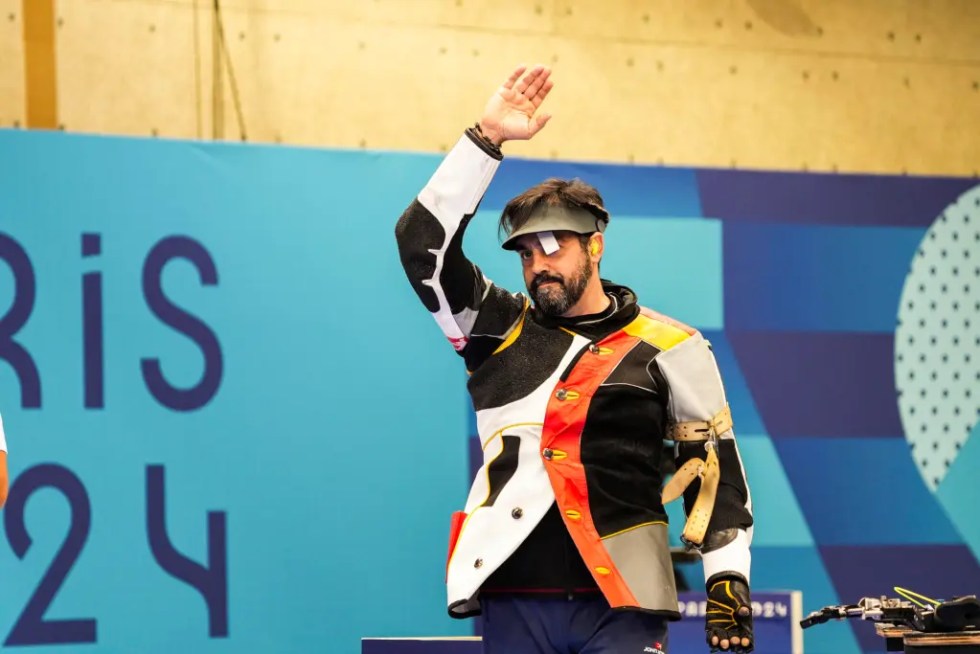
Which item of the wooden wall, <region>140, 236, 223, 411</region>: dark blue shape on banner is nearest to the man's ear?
<region>140, 236, 223, 411</region>: dark blue shape on banner

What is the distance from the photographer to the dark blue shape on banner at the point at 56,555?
4633 millimetres

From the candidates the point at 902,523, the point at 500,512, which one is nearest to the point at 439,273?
the point at 500,512

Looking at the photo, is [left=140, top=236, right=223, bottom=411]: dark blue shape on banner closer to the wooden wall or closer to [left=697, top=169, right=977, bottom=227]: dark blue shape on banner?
the wooden wall

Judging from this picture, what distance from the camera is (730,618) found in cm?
296

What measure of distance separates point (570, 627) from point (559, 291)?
0.74 meters

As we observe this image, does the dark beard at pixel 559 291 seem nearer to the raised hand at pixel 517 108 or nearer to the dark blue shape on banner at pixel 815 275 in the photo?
the raised hand at pixel 517 108

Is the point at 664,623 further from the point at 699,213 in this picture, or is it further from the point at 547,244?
the point at 699,213

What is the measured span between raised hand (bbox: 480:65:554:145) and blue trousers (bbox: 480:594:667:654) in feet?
3.40

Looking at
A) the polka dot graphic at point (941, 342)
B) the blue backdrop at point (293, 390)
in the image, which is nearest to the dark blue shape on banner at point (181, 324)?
the blue backdrop at point (293, 390)

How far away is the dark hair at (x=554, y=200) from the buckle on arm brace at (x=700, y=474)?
531mm

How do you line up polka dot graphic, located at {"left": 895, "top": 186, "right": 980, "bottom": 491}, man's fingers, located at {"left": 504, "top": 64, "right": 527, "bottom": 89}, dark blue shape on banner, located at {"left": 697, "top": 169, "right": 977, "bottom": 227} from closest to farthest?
man's fingers, located at {"left": 504, "top": 64, "right": 527, "bottom": 89} → dark blue shape on banner, located at {"left": 697, "top": 169, "right": 977, "bottom": 227} → polka dot graphic, located at {"left": 895, "top": 186, "right": 980, "bottom": 491}

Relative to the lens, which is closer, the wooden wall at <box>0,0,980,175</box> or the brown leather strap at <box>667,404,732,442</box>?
the brown leather strap at <box>667,404,732,442</box>

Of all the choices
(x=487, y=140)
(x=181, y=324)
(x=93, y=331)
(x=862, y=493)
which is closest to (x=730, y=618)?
(x=487, y=140)

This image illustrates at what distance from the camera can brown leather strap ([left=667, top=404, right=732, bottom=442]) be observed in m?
3.12
